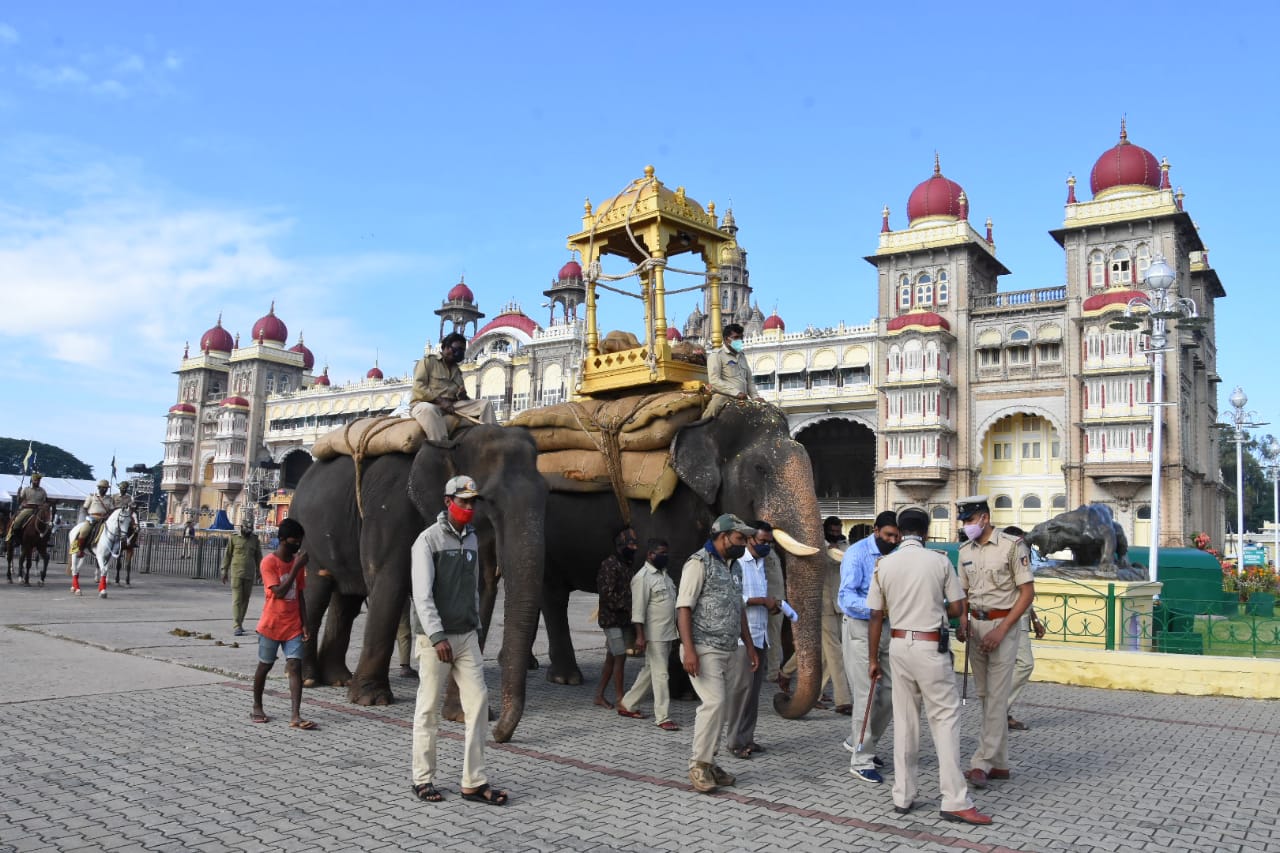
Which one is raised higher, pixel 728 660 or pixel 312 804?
pixel 728 660

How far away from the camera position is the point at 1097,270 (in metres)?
35.6

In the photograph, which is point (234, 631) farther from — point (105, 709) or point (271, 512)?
point (271, 512)

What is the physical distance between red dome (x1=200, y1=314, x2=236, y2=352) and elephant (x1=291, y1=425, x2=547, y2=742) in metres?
69.4

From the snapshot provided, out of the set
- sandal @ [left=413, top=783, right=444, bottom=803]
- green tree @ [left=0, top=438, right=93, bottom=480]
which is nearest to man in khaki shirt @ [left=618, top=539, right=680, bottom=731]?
sandal @ [left=413, top=783, right=444, bottom=803]

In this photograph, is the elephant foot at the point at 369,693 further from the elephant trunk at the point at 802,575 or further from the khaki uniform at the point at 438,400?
the elephant trunk at the point at 802,575

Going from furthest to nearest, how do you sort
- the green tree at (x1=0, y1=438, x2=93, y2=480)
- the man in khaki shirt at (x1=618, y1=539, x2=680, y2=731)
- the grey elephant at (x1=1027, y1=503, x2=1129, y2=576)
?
the green tree at (x1=0, y1=438, x2=93, y2=480), the grey elephant at (x1=1027, y1=503, x2=1129, y2=576), the man in khaki shirt at (x1=618, y1=539, x2=680, y2=731)

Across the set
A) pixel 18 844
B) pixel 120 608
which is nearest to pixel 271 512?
pixel 120 608

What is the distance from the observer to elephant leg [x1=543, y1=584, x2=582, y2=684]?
859 cm

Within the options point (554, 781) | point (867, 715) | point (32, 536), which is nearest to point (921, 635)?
point (867, 715)

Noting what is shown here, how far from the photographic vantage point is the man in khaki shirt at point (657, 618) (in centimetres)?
664

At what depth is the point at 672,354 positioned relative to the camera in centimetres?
958

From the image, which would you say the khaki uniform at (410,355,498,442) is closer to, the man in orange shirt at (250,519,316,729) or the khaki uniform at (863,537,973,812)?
the man in orange shirt at (250,519,316,729)

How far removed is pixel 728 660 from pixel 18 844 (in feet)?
10.8

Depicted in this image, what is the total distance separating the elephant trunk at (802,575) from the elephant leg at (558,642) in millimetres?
2473
